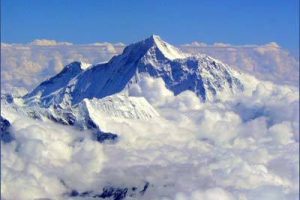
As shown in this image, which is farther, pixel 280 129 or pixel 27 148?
pixel 280 129

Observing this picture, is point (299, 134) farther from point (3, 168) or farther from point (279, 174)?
point (279, 174)

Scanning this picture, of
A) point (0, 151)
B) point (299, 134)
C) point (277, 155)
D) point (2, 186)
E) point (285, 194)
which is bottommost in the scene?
point (2, 186)

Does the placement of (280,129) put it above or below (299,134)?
above

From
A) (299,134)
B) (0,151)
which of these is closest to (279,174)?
(299,134)

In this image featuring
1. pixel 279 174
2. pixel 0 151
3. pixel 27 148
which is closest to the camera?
pixel 0 151

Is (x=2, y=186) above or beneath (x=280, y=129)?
beneath

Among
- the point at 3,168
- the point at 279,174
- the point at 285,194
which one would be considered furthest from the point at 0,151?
the point at 279,174

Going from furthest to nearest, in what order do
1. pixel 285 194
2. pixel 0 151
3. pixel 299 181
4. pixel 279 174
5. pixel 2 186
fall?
1. pixel 279 174
2. pixel 285 194
3. pixel 299 181
4. pixel 0 151
5. pixel 2 186

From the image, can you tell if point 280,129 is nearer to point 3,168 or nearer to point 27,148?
point 27,148

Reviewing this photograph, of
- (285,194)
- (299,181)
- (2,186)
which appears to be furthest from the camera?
(285,194)
